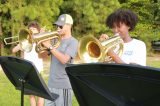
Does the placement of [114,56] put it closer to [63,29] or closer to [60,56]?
[60,56]

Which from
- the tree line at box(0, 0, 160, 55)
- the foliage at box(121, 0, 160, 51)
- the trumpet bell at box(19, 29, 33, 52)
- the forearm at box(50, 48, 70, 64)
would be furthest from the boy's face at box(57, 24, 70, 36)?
the foliage at box(121, 0, 160, 51)

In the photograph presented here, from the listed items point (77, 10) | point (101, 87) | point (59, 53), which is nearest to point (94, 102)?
point (101, 87)

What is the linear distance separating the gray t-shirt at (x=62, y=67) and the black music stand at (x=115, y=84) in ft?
4.94

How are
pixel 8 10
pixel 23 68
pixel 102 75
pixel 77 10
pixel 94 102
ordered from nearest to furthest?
pixel 102 75 < pixel 94 102 < pixel 23 68 < pixel 8 10 < pixel 77 10

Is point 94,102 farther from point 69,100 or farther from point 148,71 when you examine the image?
point 69,100

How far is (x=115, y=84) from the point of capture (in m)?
2.69

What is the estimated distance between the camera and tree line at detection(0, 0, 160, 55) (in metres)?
15.3

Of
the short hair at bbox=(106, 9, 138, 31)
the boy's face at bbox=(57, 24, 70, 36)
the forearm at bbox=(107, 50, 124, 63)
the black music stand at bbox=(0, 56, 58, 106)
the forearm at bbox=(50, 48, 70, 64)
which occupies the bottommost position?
→ the black music stand at bbox=(0, 56, 58, 106)

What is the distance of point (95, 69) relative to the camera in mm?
2742

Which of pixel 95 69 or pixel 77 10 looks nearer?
pixel 95 69

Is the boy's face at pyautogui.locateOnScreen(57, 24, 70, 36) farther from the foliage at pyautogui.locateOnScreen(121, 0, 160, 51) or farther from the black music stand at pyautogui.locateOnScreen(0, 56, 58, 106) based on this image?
the foliage at pyautogui.locateOnScreen(121, 0, 160, 51)

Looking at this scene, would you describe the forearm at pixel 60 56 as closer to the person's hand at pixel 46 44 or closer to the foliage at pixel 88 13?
the person's hand at pixel 46 44

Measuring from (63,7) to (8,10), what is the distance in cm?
259

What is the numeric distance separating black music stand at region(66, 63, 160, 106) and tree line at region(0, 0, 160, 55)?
1103 centimetres
